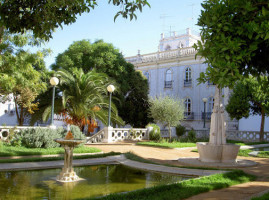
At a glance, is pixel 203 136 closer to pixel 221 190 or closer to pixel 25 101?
pixel 25 101

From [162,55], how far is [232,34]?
109ft

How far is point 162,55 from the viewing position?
37.8 metres

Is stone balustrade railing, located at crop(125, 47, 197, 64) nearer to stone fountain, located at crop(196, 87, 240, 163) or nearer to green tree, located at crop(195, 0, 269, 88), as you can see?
stone fountain, located at crop(196, 87, 240, 163)

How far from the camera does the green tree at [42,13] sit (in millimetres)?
6574

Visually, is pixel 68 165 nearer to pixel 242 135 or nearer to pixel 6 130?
pixel 6 130

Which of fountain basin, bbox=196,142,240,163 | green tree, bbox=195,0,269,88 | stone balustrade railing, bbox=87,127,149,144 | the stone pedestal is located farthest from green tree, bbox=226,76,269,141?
green tree, bbox=195,0,269,88

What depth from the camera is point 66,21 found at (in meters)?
7.07

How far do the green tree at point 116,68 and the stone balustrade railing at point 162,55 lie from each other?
24.9 ft

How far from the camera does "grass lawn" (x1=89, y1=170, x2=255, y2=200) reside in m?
5.64

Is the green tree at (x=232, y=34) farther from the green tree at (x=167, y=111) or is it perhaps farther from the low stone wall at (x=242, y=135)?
the low stone wall at (x=242, y=135)

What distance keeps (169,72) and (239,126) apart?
1107 cm

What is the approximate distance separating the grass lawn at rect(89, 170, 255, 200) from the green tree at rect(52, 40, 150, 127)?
1908 cm

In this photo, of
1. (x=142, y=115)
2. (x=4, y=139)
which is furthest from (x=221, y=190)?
(x=142, y=115)

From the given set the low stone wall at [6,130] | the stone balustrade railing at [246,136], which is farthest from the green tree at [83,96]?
the stone balustrade railing at [246,136]
